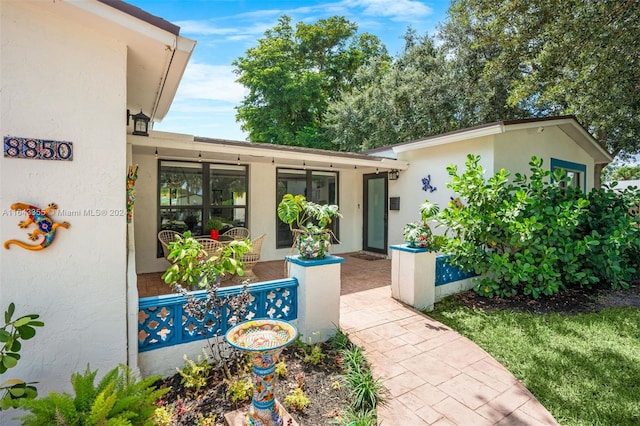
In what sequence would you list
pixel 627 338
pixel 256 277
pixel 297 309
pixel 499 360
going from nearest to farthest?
pixel 499 360 → pixel 297 309 → pixel 627 338 → pixel 256 277

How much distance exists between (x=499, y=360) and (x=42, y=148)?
4.74 m

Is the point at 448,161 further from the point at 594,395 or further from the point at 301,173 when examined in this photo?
the point at 594,395

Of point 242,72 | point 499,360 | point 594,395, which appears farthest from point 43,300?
point 242,72

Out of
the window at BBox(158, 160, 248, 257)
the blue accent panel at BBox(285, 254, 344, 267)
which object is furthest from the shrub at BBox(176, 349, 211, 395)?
the window at BBox(158, 160, 248, 257)

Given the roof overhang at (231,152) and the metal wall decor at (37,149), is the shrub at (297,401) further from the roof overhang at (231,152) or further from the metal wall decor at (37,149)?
the roof overhang at (231,152)

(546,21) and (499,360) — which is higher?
(546,21)

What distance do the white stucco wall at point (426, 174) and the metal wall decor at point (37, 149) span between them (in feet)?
20.5

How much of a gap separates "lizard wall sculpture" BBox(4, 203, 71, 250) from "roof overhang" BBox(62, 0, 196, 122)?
1.52 metres

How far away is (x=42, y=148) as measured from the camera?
2490 mm

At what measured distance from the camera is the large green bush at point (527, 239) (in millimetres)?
5047

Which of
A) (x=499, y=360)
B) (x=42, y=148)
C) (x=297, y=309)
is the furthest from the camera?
(x=297, y=309)

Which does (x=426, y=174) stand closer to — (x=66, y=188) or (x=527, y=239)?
(x=527, y=239)

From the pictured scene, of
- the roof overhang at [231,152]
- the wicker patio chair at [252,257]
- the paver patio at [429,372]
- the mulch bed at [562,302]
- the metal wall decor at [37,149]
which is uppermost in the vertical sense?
the roof overhang at [231,152]

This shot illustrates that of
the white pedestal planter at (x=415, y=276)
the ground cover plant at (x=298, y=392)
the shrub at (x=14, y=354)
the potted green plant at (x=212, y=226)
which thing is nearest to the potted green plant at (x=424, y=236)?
the white pedestal planter at (x=415, y=276)
